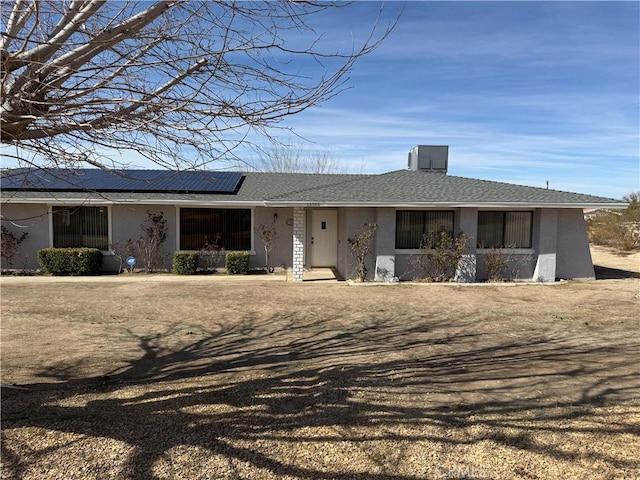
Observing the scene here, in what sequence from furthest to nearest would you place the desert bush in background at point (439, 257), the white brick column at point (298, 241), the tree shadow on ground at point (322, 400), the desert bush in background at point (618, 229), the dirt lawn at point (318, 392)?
1. the desert bush in background at point (618, 229)
2. the white brick column at point (298, 241)
3. the desert bush in background at point (439, 257)
4. the tree shadow on ground at point (322, 400)
5. the dirt lawn at point (318, 392)

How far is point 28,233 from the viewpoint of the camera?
15.3 meters

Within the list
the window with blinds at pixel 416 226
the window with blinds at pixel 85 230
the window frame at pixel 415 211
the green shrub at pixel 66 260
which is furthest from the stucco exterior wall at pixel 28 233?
the window with blinds at pixel 416 226

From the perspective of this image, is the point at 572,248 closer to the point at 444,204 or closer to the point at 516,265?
the point at 516,265

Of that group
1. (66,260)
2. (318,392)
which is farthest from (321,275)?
(318,392)

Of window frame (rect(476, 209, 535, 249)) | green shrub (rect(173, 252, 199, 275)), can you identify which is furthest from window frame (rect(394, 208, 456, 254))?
green shrub (rect(173, 252, 199, 275))

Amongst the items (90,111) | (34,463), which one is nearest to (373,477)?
(34,463)

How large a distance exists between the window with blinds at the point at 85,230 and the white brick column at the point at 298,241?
6.77 metres

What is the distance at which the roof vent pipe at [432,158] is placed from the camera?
19594 mm

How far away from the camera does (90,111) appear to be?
12.1 ft

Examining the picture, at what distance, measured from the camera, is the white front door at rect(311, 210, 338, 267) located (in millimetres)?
17312

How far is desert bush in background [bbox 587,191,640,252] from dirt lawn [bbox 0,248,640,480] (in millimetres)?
19149

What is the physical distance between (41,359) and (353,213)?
977cm

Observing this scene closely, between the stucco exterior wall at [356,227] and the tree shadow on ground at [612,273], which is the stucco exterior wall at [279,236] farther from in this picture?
the tree shadow on ground at [612,273]

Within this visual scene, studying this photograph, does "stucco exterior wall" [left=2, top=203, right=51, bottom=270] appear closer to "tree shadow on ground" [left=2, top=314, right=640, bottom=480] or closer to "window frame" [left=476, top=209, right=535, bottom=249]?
"tree shadow on ground" [left=2, top=314, right=640, bottom=480]
